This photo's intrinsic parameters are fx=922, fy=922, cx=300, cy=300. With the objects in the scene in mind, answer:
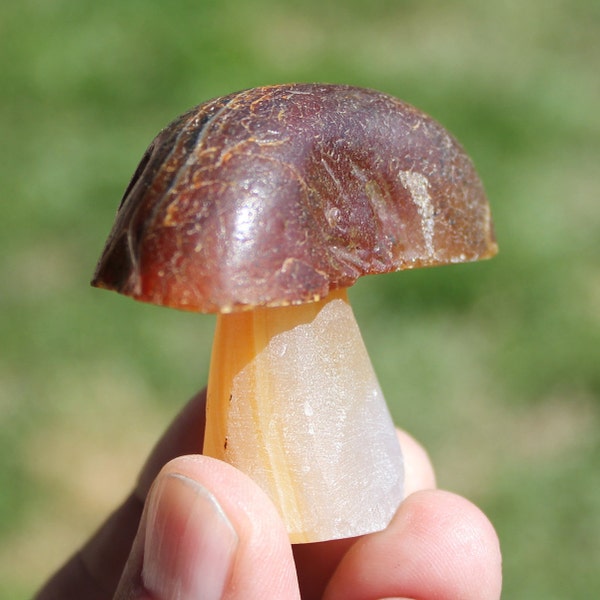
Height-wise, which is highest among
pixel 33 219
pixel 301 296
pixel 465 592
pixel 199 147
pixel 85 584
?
pixel 199 147

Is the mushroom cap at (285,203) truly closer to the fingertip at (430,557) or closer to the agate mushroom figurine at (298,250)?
the agate mushroom figurine at (298,250)

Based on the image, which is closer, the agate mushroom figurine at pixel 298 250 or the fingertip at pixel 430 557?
the agate mushroom figurine at pixel 298 250

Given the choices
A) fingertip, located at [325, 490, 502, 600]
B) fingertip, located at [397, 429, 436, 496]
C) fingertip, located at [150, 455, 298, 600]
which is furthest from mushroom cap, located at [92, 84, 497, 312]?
fingertip, located at [397, 429, 436, 496]

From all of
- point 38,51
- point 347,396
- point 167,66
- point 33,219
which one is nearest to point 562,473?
point 347,396

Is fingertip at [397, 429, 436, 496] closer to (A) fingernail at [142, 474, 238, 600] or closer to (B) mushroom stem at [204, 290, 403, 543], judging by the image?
(B) mushroom stem at [204, 290, 403, 543]

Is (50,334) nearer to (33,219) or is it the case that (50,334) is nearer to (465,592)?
(33,219)

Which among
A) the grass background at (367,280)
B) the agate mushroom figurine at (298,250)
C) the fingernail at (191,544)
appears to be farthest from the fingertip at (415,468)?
the fingernail at (191,544)

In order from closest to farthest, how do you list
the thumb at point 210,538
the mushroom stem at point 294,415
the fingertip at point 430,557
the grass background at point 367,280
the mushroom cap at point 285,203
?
the mushroom cap at point 285,203 → the thumb at point 210,538 → the mushroom stem at point 294,415 → the fingertip at point 430,557 → the grass background at point 367,280
